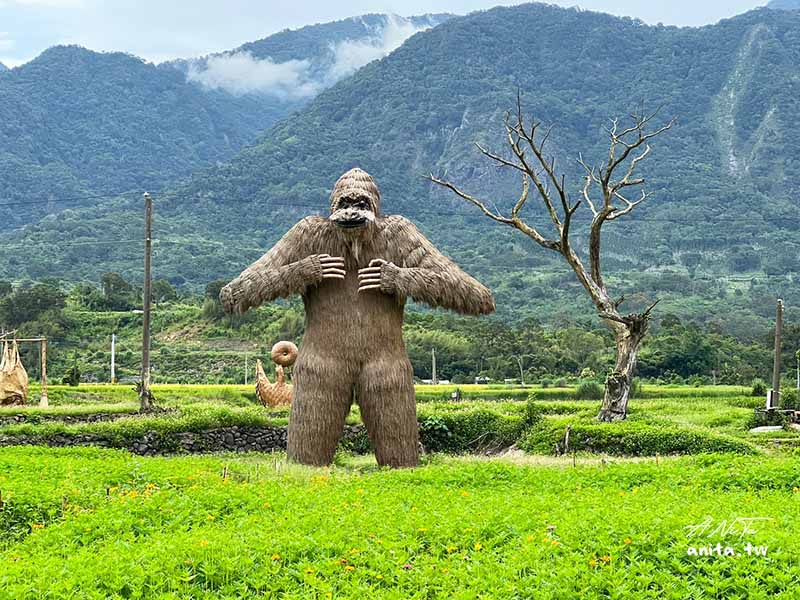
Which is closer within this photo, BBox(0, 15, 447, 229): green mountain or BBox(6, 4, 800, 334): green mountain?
BBox(6, 4, 800, 334): green mountain

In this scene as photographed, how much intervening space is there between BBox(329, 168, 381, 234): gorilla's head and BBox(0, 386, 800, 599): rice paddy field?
89.4 inches

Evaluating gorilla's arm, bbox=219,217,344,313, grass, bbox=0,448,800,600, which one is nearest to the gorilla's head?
gorilla's arm, bbox=219,217,344,313

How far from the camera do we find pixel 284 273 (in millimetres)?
9727

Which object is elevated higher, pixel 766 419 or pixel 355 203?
pixel 355 203

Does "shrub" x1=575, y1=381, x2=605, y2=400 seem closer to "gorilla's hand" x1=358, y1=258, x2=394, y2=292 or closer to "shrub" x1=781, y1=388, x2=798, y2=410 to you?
"shrub" x1=781, y1=388, x2=798, y2=410

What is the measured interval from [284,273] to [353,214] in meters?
0.84

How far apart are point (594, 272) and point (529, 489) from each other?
747cm

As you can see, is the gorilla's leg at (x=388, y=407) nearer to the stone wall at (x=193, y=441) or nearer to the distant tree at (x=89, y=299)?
the stone wall at (x=193, y=441)

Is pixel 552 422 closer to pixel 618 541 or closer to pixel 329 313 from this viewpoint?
pixel 329 313

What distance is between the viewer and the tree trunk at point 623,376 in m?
13.7

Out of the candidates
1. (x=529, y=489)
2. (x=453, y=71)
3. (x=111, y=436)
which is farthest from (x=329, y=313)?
(x=453, y=71)

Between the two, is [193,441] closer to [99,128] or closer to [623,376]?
[623,376]

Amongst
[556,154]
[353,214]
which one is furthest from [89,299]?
[556,154]

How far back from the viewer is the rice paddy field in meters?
5.18
